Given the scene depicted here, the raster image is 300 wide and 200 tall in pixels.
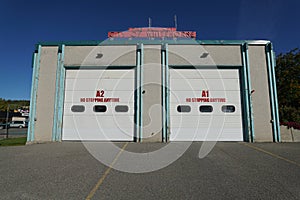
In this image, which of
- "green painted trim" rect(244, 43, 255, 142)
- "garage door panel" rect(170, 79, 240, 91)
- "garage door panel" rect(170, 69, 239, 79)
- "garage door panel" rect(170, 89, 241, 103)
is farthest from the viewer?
"garage door panel" rect(170, 69, 239, 79)

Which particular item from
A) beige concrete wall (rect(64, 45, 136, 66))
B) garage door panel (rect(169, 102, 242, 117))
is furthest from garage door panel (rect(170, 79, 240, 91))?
beige concrete wall (rect(64, 45, 136, 66))

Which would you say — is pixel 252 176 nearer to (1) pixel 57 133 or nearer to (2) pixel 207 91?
(2) pixel 207 91

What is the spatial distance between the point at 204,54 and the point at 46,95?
9.04 meters

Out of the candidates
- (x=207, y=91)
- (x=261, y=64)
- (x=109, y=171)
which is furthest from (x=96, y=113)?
(x=261, y=64)

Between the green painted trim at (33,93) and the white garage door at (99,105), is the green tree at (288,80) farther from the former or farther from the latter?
the green painted trim at (33,93)

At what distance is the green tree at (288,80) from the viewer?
18.5 metres

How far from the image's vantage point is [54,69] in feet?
32.5

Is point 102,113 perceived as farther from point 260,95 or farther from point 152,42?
point 260,95

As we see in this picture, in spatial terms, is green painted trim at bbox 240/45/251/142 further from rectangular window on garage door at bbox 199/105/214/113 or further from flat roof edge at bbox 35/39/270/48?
rectangular window on garage door at bbox 199/105/214/113

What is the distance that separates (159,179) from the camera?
13.4ft

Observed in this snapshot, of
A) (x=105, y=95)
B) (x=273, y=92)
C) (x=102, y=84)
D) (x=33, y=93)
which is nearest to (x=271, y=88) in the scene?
(x=273, y=92)

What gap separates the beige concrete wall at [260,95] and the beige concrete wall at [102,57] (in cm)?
672

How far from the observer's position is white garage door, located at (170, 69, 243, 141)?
30.6 ft

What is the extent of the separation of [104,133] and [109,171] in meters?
4.95
